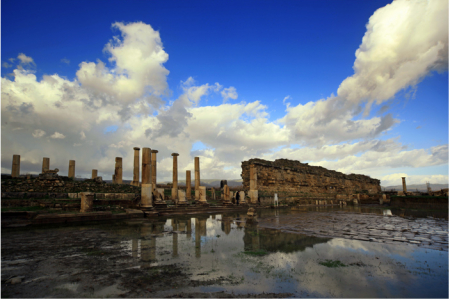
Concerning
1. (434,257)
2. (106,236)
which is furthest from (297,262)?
(106,236)

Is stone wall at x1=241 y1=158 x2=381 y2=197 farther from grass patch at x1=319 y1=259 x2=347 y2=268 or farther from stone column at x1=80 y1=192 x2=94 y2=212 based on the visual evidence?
grass patch at x1=319 y1=259 x2=347 y2=268

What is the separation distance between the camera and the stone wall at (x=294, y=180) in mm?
33303

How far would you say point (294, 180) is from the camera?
38.0 meters

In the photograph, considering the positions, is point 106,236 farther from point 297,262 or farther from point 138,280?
point 297,262

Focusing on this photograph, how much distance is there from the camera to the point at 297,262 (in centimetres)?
486

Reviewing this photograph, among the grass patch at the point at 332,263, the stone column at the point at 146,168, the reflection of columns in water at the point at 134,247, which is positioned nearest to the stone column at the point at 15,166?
the stone column at the point at 146,168

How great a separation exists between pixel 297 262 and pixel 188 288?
248cm

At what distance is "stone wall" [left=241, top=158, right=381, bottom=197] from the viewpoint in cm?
3330

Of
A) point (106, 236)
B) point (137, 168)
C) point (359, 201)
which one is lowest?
point (359, 201)

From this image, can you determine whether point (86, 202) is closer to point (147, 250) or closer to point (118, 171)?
point (147, 250)

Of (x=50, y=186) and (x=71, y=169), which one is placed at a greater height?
(x=71, y=169)

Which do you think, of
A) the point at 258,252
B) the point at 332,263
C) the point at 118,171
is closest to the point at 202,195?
the point at 118,171

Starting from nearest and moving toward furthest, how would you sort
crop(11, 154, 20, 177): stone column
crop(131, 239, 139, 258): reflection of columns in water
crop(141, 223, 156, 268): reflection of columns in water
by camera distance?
crop(141, 223, 156, 268): reflection of columns in water
crop(131, 239, 139, 258): reflection of columns in water
crop(11, 154, 20, 177): stone column

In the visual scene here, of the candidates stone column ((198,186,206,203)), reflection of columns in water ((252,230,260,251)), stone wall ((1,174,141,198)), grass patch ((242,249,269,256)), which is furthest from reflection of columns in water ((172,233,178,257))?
stone wall ((1,174,141,198))
